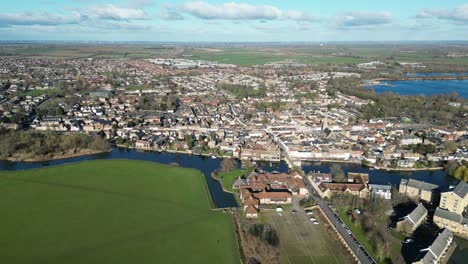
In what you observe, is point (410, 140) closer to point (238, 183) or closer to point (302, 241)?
point (238, 183)

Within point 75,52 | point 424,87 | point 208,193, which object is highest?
point 75,52

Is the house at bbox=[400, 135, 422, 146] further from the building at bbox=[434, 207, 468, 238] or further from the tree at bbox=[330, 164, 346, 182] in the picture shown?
the building at bbox=[434, 207, 468, 238]

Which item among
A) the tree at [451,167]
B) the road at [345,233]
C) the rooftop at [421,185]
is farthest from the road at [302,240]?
the tree at [451,167]

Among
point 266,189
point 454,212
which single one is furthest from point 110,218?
point 454,212

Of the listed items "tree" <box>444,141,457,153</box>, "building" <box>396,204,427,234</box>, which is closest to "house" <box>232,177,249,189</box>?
"building" <box>396,204,427,234</box>

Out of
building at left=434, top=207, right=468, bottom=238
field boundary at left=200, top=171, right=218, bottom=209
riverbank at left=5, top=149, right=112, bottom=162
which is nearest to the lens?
building at left=434, top=207, right=468, bottom=238
